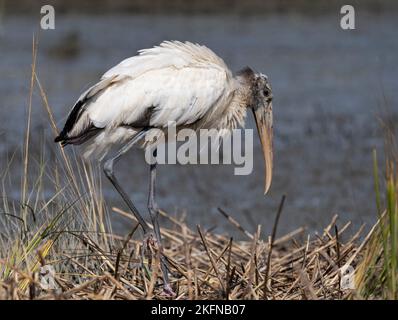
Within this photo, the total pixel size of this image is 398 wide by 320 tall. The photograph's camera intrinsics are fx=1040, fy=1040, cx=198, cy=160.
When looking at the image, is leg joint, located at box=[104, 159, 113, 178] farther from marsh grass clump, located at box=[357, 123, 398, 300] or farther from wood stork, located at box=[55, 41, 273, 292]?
marsh grass clump, located at box=[357, 123, 398, 300]

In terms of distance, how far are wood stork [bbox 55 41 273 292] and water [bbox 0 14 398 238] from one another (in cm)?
76

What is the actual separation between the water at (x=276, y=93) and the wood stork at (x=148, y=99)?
0.76 metres

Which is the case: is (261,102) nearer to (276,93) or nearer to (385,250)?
(385,250)

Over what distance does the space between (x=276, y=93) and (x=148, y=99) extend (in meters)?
8.20

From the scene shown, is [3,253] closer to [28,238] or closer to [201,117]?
[28,238]

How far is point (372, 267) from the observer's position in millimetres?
4988

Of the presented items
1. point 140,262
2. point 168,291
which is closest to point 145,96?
point 140,262

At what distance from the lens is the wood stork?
6316 mm

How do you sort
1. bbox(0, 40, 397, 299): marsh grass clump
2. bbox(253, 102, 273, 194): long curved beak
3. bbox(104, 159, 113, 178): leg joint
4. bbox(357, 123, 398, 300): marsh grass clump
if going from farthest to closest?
bbox(253, 102, 273, 194): long curved beak
bbox(104, 159, 113, 178): leg joint
bbox(0, 40, 397, 299): marsh grass clump
bbox(357, 123, 398, 300): marsh grass clump

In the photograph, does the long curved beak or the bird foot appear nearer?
the bird foot

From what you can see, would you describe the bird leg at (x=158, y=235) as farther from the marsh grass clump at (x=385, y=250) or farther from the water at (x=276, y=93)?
the marsh grass clump at (x=385, y=250)

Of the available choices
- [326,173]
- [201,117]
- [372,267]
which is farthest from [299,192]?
[372,267]

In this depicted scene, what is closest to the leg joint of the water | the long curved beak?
the water

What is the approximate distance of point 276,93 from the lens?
1441 cm
